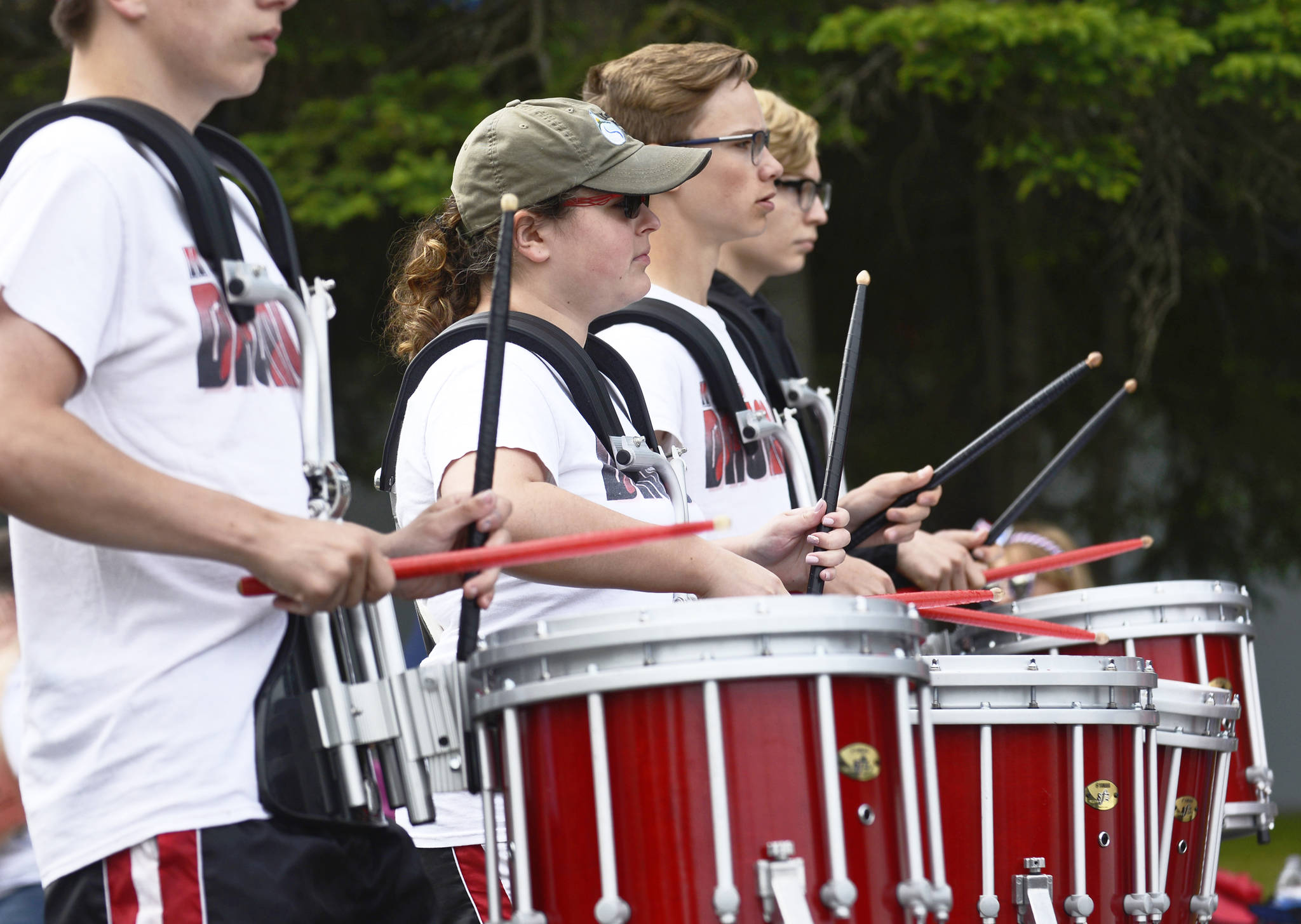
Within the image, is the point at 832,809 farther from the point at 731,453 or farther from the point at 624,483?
the point at 731,453

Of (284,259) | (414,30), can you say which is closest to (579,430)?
(284,259)

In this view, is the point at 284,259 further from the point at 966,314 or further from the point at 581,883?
the point at 966,314

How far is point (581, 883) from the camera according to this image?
2062 mm

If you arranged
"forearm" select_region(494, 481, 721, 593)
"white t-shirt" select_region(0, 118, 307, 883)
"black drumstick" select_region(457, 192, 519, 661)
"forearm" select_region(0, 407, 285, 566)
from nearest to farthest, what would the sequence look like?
"forearm" select_region(0, 407, 285, 566) → "white t-shirt" select_region(0, 118, 307, 883) → "black drumstick" select_region(457, 192, 519, 661) → "forearm" select_region(494, 481, 721, 593)

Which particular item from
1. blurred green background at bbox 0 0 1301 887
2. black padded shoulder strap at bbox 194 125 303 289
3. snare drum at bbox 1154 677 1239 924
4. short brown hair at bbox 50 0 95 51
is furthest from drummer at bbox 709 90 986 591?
blurred green background at bbox 0 0 1301 887

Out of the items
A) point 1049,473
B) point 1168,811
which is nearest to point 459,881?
point 1168,811

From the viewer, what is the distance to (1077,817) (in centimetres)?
280

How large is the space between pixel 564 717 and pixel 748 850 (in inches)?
11.1

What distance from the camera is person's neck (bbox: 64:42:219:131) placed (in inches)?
82.6

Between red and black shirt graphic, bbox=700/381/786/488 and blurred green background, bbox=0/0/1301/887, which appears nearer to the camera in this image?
red and black shirt graphic, bbox=700/381/786/488

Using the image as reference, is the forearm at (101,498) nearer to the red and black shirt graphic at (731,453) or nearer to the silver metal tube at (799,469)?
the red and black shirt graphic at (731,453)

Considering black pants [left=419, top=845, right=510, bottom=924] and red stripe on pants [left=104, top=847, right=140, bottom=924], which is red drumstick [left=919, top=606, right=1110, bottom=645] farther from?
red stripe on pants [left=104, top=847, right=140, bottom=924]

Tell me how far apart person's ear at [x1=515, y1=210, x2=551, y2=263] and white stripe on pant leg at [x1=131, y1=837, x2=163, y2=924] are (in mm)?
1323

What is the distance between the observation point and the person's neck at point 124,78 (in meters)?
2.10
